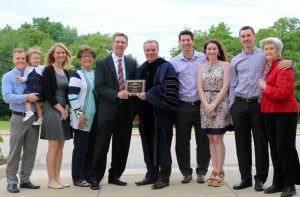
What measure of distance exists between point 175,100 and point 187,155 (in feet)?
3.24

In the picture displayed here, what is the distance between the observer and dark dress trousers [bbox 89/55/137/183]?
812 centimetres

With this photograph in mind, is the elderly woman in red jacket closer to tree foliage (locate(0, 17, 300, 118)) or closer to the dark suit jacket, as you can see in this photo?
the dark suit jacket

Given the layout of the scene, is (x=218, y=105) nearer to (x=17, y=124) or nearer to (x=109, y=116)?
(x=109, y=116)

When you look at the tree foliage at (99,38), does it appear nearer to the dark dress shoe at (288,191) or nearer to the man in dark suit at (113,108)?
the man in dark suit at (113,108)

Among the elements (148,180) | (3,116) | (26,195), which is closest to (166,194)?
(148,180)

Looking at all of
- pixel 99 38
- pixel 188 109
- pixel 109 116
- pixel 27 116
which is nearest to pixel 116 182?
pixel 109 116

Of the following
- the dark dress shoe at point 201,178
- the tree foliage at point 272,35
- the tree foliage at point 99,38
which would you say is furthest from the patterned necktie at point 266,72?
the tree foliage at point 272,35

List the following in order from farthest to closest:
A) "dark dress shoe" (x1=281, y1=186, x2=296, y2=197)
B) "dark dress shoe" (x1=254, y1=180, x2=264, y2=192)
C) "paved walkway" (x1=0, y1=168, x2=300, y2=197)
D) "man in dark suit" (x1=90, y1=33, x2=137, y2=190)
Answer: "man in dark suit" (x1=90, y1=33, x2=137, y2=190) → "dark dress shoe" (x1=254, y1=180, x2=264, y2=192) → "paved walkway" (x1=0, y1=168, x2=300, y2=197) → "dark dress shoe" (x1=281, y1=186, x2=296, y2=197)

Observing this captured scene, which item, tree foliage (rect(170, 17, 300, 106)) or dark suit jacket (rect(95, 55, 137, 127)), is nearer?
dark suit jacket (rect(95, 55, 137, 127))

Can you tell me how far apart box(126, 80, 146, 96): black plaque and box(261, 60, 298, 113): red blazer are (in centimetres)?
178

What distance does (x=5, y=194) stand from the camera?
7.75m

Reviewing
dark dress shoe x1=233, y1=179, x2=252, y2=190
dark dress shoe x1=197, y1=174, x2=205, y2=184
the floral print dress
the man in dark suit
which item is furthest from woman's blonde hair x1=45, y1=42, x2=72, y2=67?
dark dress shoe x1=233, y1=179, x2=252, y2=190

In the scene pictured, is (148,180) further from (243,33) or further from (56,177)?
(243,33)

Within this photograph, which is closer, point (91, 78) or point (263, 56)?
point (263, 56)
